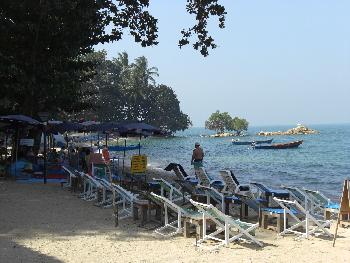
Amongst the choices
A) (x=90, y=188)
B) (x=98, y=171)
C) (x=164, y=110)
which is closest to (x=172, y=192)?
(x=90, y=188)

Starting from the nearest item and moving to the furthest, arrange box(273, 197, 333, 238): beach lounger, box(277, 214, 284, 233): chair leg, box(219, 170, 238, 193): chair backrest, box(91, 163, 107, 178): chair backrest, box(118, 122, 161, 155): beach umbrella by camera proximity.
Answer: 1. box(273, 197, 333, 238): beach lounger
2. box(277, 214, 284, 233): chair leg
3. box(219, 170, 238, 193): chair backrest
4. box(91, 163, 107, 178): chair backrest
5. box(118, 122, 161, 155): beach umbrella

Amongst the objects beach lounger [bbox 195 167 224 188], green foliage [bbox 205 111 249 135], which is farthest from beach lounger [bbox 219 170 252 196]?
green foliage [bbox 205 111 249 135]

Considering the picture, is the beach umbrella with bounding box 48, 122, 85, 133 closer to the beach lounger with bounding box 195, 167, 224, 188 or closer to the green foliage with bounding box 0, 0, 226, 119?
the green foliage with bounding box 0, 0, 226, 119

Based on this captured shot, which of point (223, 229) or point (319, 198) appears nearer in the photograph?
point (223, 229)

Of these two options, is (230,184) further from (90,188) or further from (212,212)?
(90,188)

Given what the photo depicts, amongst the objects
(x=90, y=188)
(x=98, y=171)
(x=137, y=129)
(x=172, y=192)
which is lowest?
(x=90, y=188)

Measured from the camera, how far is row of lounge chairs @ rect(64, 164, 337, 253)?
872 centimetres

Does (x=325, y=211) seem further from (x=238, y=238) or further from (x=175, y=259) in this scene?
(x=175, y=259)

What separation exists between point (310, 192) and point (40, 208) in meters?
→ 6.72

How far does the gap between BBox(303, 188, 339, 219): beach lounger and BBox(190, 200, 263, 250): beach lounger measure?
8.88 ft

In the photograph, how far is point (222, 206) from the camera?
1083 cm

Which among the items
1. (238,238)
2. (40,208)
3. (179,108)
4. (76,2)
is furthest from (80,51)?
(179,108)

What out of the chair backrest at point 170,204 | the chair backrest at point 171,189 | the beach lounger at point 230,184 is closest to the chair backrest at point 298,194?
the beach lounger at point 230,184

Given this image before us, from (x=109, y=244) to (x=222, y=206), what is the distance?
10.7 ft
